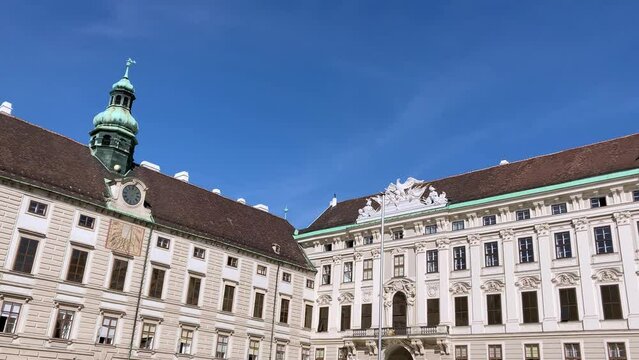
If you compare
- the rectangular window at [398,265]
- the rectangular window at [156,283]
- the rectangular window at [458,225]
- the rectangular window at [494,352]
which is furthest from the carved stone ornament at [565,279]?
the rectangular window at [156,283]

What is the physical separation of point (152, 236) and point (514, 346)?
27187 millimetres

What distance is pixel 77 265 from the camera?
38.9 metres

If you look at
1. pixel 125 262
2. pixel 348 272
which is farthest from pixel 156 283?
pixel 348 272

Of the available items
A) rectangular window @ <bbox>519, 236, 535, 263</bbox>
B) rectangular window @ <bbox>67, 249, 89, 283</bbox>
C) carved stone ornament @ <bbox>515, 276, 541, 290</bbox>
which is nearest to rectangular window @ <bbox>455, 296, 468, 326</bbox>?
carved stone ornament @ <bbox>515, 276, 541, 290</bbox>

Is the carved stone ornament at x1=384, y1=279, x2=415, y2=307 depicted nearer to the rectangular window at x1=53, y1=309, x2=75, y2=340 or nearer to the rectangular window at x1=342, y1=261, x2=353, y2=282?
the rectangular window at x1=342, y1=261, x2=353, y2=282

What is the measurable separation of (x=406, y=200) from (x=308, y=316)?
46.2ft

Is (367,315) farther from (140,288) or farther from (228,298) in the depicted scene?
(140,288)

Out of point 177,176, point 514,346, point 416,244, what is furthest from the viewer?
point 177,176

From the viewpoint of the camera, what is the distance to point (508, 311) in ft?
137

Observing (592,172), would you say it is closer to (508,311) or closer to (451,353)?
(508,311)

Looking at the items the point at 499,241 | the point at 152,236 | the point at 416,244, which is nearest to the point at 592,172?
the point at 499,241

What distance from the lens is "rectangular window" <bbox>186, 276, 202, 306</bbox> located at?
44584mm

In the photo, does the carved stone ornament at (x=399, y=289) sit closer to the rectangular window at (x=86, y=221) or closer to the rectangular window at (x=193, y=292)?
the rectangular window at (x=193, y=292)

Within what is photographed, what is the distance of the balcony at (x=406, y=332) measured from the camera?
1728 inches
